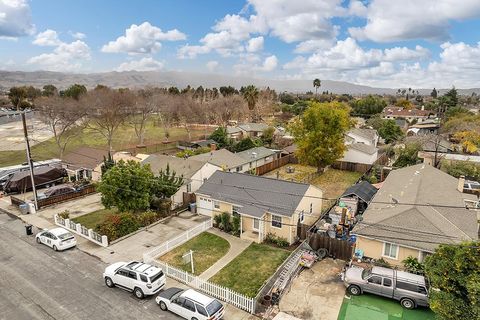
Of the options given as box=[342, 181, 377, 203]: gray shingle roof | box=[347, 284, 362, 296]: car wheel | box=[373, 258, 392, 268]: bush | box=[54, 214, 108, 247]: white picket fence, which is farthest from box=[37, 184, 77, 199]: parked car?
box=[373, 258, 392, 268]: bush

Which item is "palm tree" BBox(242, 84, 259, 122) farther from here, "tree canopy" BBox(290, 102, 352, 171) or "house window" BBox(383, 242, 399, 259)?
"house window" BBox(383, 242, 399, 259)

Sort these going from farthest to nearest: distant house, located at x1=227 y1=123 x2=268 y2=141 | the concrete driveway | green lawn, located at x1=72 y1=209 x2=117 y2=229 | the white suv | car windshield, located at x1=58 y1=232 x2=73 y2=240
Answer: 1. distant house, located at x1=227 y1=123 x2=268 y2=141
2. green lawn, located at x1=72 y1=209 x2=117 y2=229
3. car windshield, located at x1=58 y1=232 x2=73 y2=240
4. the white suv
5. the concrete driveway

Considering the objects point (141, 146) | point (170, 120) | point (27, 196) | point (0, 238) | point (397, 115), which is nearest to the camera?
point (0, 238)

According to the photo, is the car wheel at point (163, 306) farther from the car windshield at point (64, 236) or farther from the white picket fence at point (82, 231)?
the car windshield at point (64, 236)

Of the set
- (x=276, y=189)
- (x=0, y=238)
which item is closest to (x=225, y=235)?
(x=276, y=189)

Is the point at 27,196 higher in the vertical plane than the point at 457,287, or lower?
lower

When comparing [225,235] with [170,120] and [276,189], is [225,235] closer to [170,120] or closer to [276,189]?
[276,189]
